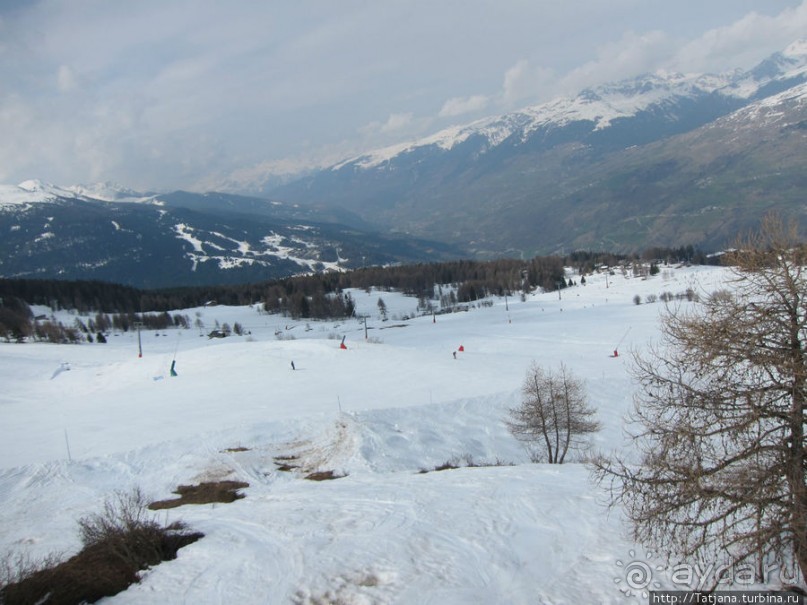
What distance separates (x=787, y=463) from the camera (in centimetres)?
934

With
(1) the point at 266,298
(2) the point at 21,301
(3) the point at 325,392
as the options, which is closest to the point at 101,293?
(2) the point at 21,301

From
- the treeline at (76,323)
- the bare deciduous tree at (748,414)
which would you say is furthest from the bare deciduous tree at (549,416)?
the treeline at (76,323)

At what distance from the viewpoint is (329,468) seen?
27797mm

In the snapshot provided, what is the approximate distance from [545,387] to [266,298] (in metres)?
179

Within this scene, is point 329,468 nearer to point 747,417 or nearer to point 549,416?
point 549,416

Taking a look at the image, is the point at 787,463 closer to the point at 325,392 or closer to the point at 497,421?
the point at 497,421

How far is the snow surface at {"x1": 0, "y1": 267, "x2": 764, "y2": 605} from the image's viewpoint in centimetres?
1261

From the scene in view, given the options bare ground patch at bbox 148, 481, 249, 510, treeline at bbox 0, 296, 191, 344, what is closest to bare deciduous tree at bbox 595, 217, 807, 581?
bare ground patch at bbox 148, 481, 249, 510

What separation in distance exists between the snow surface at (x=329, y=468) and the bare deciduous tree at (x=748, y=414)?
2.49 m

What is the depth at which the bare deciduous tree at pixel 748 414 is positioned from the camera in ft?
30.5

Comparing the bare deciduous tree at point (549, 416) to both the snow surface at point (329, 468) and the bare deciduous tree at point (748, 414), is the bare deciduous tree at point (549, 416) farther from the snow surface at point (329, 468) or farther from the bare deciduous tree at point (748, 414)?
the bare deciduous tree at point (748, 414)

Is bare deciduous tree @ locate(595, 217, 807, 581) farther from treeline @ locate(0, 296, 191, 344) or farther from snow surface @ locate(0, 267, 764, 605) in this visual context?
treeline @ locate(0, 296, 191, 344)

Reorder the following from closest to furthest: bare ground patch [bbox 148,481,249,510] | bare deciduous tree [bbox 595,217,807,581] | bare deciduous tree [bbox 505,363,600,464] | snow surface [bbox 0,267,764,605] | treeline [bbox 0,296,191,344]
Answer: bare deciduous tree [bbox 595,217,807,581]
snow surface [bbox 0,267,764,605]
bare ground patch [bbox 148,481,249,510]
bare deciduous tree [bbox 505,363,600,464]
treeline [bbox 0,296,191,344]

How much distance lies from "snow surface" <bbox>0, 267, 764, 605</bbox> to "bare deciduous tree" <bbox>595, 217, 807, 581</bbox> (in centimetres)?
249
